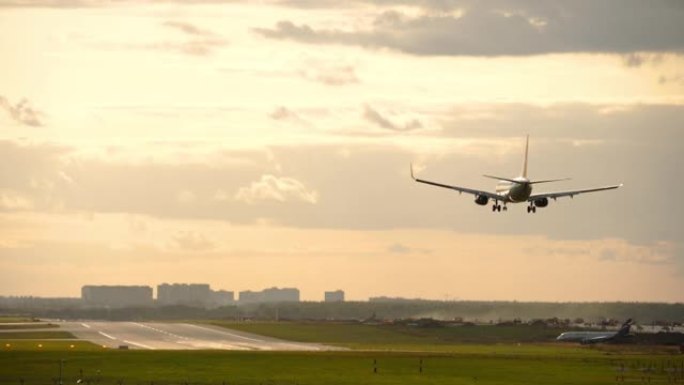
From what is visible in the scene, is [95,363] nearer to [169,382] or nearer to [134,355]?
[134,355]

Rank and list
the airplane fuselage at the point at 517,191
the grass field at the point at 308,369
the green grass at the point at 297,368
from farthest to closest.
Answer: the airplane fuselage at the point at 517,191
the green grass at the point at 297,368
the grass field at the point at 308,369

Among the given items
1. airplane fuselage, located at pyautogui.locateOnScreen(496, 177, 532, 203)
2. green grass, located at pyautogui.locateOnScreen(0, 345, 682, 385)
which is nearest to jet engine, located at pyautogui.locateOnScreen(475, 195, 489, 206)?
airplane fuselage, located at pyautogui.locateOnScreen(496, 177, 532, 203)

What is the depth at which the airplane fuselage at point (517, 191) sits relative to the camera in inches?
6777

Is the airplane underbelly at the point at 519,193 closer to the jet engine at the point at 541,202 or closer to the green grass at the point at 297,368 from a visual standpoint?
the jet engine at the point at 541,202

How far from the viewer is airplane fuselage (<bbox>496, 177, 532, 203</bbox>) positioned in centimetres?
17212

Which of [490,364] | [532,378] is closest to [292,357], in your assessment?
[490,364]

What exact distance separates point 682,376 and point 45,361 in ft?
263

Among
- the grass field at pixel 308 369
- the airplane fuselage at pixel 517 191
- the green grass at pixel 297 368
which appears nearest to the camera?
the grass field at pixel 308 369

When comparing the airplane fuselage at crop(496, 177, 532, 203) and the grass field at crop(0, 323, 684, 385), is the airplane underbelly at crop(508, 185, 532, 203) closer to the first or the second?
the airplane fuselage at crop(496, 177, 532, 203)

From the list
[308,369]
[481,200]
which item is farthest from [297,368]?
[481,200]

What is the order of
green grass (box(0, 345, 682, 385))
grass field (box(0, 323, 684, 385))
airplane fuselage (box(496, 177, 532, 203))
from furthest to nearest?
airplane fuselage (box(496, 177, 532, 203)) < green grass (box(0, 345, 682, 385)) < grass field (box(0, 323, 684, 385))

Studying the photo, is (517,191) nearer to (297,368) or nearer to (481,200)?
(481,200)

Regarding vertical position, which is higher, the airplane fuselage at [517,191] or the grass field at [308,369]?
A: the airplane fuselage at [517,191]

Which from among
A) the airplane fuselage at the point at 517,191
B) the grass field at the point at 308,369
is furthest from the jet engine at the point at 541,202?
the grass field at the point at 308,369
